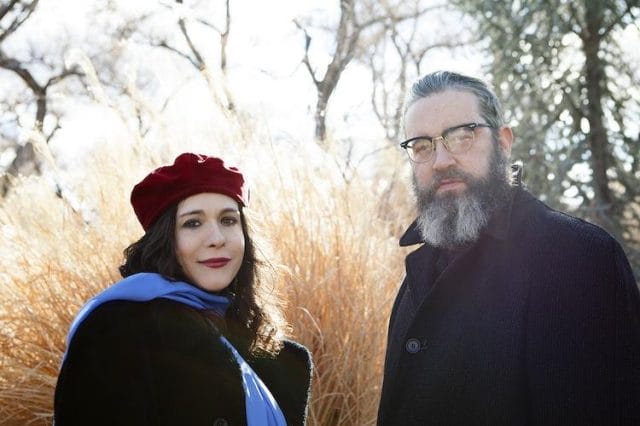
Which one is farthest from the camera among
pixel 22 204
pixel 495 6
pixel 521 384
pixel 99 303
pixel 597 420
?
pixel 495 6

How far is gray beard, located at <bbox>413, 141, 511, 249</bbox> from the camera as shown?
5.65ft

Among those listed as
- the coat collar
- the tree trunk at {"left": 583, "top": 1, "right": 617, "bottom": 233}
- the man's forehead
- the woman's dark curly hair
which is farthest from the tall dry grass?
the tree trunk at {"left": 583, "top": 1, "right": 617, "bottom": 233}

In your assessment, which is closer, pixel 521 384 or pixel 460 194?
pixel 521 384

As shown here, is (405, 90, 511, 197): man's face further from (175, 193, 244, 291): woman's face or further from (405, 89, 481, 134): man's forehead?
(175, 193, 244, 291): woman's face

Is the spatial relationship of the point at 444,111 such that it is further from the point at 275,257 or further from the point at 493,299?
the point at 275,257

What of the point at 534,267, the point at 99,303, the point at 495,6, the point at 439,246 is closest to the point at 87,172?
the point at 99,303

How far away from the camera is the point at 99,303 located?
155 cm

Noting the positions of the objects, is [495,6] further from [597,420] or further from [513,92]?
[597,420]

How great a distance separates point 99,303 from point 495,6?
5490mm

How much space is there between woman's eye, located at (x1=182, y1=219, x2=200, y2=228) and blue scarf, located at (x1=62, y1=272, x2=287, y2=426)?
161 mm

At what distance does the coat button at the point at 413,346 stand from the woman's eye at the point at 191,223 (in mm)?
678

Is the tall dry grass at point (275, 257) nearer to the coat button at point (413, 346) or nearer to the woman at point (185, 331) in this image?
the woman at point (185, 331)

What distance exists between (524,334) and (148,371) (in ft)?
2.97

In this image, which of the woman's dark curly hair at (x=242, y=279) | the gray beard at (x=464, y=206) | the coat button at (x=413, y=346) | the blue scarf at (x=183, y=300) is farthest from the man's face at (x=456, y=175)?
the blue scarf at (x=183, y=300)
